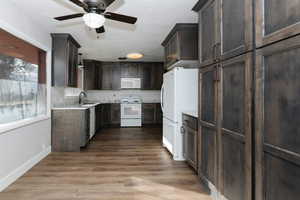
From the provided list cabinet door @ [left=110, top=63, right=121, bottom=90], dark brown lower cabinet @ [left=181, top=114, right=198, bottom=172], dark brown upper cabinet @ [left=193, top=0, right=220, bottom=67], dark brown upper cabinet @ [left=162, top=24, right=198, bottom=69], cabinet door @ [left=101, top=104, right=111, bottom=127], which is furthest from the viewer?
cabinet door @ [left=110, top=63, right=121, bottom=90]

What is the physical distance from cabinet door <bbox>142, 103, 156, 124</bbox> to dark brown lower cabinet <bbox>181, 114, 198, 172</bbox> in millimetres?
4333

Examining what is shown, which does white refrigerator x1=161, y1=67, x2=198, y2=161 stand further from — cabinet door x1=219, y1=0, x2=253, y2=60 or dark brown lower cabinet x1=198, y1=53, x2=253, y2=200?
cabinet door x1=219, y1=0, x2=253, y2=60

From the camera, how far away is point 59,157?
3.93 m

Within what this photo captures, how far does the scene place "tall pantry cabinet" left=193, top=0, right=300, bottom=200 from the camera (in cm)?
124

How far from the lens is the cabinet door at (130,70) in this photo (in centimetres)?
793

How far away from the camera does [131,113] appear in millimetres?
7648

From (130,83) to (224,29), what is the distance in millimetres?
6092

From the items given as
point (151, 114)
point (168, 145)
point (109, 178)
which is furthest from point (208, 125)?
point (151, 114)

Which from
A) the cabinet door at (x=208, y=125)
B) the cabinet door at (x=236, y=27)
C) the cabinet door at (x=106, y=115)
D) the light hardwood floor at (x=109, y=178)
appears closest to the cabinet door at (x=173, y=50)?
the cabinet door at (x=208, y=125)

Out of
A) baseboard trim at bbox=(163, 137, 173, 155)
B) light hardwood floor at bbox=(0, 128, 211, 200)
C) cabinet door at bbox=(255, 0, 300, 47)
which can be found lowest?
light hardwood floor at bbox=(0, 128, 211, 200)

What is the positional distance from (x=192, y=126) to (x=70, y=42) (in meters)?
3.15

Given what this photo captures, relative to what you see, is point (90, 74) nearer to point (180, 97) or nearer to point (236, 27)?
point (180, 97)

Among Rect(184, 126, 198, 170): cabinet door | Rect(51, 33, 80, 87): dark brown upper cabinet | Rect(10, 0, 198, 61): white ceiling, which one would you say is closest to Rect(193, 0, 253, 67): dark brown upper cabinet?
Rect(10, 0, 198, 61): white ceiling

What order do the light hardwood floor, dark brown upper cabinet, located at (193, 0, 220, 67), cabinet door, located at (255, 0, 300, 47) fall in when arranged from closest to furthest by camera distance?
cabinet door, located at (255, 0, 300, 47) → dark brown upper cabinet, located at (193, 0, 220, 67) → the light hardwood floor
